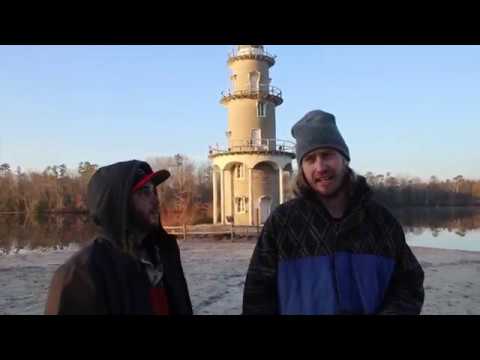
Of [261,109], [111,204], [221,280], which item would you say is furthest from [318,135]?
[261,109]


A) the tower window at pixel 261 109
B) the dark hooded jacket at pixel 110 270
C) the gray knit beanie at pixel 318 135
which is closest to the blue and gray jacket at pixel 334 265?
the gray knit beanie at pixel 318 135

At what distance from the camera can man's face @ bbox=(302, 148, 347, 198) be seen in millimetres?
2117

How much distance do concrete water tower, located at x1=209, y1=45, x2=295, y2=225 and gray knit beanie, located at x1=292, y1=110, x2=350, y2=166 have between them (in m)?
26.7

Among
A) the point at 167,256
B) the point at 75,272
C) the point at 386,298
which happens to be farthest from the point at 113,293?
the point at 386,298

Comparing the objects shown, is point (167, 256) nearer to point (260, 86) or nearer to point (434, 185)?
point (260, 86)

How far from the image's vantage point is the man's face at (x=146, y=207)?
2.23m

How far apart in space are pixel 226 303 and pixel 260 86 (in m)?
25.4

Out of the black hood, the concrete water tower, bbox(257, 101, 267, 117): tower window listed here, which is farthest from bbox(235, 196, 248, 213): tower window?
the black hood

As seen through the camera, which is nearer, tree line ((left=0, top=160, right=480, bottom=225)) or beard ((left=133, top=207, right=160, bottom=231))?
beard ((left=133, top=207, right=160, bottom=231))

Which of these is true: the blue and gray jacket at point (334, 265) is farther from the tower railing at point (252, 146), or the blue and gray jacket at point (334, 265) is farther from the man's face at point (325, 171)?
the tower railing at point (252, 146)

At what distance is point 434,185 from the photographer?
220ft

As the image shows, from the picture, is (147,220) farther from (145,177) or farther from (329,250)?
(329,250)

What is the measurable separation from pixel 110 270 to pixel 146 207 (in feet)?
1.45

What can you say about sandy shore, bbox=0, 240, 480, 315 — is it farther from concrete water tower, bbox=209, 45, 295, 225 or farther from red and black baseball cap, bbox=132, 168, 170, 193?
concrete water tower, bbox=209, 45, 295, 225
